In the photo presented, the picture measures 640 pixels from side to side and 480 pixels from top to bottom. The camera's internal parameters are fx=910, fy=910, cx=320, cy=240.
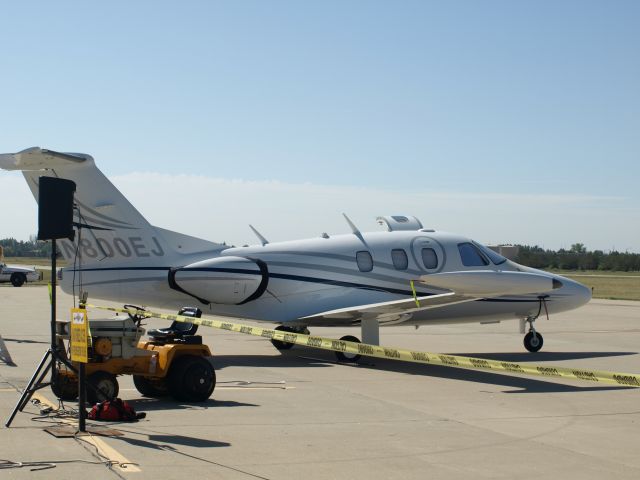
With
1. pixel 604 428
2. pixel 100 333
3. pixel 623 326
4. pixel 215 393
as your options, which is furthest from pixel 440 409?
pixel 623 326

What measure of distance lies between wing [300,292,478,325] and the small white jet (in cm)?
3

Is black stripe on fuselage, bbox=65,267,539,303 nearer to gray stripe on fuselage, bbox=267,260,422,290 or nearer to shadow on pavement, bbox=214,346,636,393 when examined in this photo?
gray stripe on fuselage, bbox=267,260,422,290

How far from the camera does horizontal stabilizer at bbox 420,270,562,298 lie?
16.9 m

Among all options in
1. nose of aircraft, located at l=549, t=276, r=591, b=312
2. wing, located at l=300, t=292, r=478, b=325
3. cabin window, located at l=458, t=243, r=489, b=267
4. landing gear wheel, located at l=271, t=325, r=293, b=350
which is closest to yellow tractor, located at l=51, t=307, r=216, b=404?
wing, located at l=300, t=292, r=478, b=325

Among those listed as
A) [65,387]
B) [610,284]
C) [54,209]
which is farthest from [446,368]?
[610,284]

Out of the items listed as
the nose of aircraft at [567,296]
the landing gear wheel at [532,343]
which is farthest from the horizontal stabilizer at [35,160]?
the nose of aircraft at [567,296]

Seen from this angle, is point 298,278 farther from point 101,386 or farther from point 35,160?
point 101,386

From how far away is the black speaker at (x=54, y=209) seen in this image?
10.5 meters

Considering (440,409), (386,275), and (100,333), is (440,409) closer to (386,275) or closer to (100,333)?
(100,333)

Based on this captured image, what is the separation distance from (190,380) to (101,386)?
48.5 inches

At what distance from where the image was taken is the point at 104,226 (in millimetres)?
18594

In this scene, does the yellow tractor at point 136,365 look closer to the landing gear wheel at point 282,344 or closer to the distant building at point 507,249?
the landing gear wheel at point 282,344

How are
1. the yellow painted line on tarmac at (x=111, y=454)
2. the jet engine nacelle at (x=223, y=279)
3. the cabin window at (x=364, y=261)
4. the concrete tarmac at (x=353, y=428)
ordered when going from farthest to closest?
the cabin window at (x=364, y=261) < the jet engine nacelle at (x=223, y=279) < the concrete tarmac at (x=353, y=428) < the yellow painted line on tarmac at (x=111, y=454)

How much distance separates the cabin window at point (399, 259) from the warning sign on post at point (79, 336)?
35.7 feet
